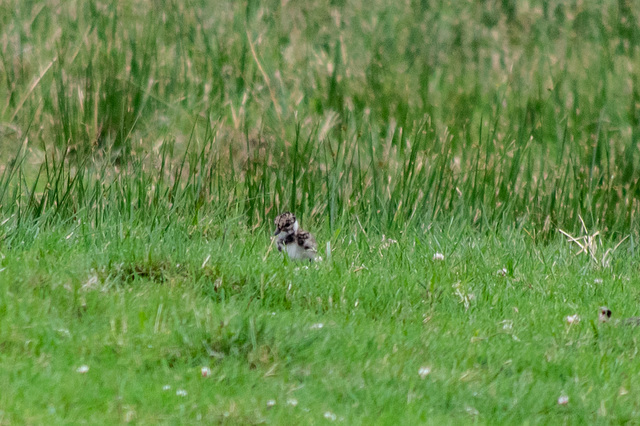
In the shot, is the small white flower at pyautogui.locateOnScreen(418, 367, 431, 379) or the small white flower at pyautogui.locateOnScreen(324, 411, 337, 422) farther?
the small white flower at pyautogui.locateOnScreen(418, 367, 431, 379)

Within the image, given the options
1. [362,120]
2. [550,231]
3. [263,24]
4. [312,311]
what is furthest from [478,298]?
[263,24]

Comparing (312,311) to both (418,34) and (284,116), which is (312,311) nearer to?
(284,116)

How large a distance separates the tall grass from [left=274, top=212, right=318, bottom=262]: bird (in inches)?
27.9

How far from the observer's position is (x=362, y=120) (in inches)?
391

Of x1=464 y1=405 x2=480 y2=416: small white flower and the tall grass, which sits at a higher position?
x1=464 y1=405 x2=480 y2=416: small white flower

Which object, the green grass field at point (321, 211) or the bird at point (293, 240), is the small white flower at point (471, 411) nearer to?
the green grass field at point (321, 211)

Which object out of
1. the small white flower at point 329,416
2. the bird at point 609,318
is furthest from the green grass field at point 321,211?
the bird at point 609,318

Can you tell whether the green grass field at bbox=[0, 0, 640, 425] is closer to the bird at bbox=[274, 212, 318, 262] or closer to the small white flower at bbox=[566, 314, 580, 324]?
the small white flower at bbox=[566, 314, 580, 324]

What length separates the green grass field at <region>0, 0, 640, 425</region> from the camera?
14.7 ft

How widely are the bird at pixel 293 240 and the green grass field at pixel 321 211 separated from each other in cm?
18

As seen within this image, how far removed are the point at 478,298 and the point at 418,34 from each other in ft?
23.9

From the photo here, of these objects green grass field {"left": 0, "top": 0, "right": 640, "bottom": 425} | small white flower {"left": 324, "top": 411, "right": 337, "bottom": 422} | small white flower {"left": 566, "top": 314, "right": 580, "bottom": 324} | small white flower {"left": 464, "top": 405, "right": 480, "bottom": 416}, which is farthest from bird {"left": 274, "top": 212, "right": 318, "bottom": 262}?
small white flower {"left": 324, "top": 411, "right": 337, "bottom": 422}

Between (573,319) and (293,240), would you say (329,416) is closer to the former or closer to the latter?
(573,319)

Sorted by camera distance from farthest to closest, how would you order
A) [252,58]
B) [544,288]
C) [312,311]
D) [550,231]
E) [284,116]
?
1. [252,58]
2. [284,116]
3. [550,231]
4. [544,288]
5. [312,311]
